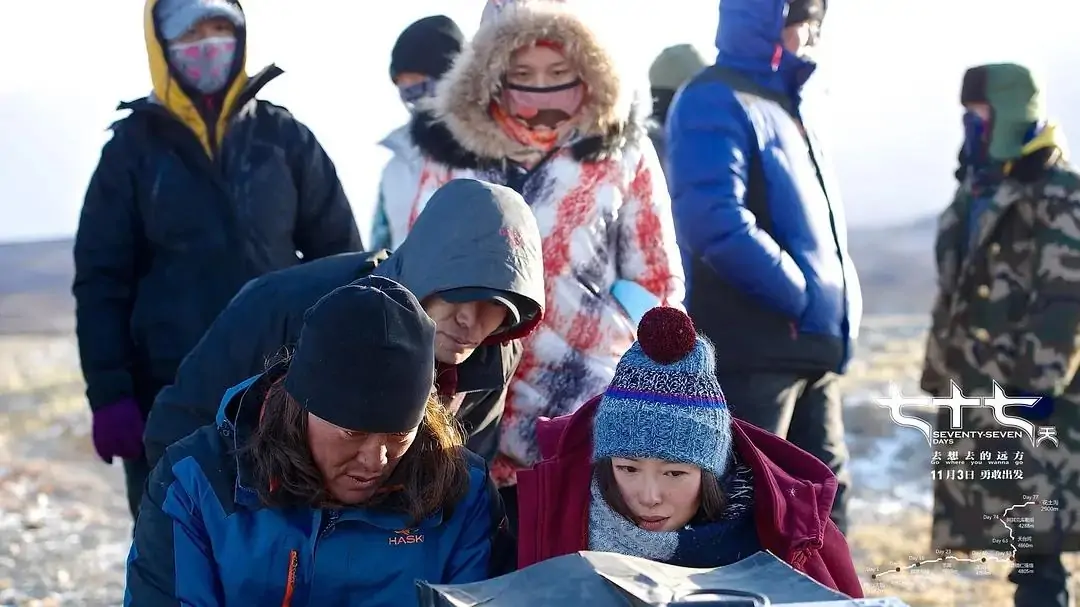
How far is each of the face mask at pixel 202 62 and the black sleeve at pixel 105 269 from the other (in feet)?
0.83

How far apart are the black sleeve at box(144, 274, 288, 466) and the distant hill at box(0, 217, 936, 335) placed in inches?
121

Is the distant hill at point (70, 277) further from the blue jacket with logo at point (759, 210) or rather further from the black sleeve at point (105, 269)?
the blue jacket with logo at point (759, 210)

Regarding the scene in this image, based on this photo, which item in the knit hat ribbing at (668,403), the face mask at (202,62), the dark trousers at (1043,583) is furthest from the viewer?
the dark trousers at (1043,583)

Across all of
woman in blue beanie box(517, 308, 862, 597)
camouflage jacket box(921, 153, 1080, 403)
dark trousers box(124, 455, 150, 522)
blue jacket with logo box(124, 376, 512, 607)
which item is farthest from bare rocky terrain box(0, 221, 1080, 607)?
blue jacket with logo box(124, 376, 512, 607)

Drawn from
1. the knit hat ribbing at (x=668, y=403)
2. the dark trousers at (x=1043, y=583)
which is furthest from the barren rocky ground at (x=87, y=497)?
the knit hat ribbing at (x=668, y=403)

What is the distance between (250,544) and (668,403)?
0.62 meters

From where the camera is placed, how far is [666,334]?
200 cm

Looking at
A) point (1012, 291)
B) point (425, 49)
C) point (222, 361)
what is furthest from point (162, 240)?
point (1012, 291)

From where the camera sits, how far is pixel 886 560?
5.27 meters

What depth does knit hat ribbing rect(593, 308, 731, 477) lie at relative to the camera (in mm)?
2010

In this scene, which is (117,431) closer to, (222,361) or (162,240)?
(162,240)

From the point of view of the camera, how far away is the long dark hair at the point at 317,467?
1.88 meters

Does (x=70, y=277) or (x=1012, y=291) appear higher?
(x=1012, y=291)

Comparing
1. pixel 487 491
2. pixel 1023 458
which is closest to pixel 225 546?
pixel 487 491
